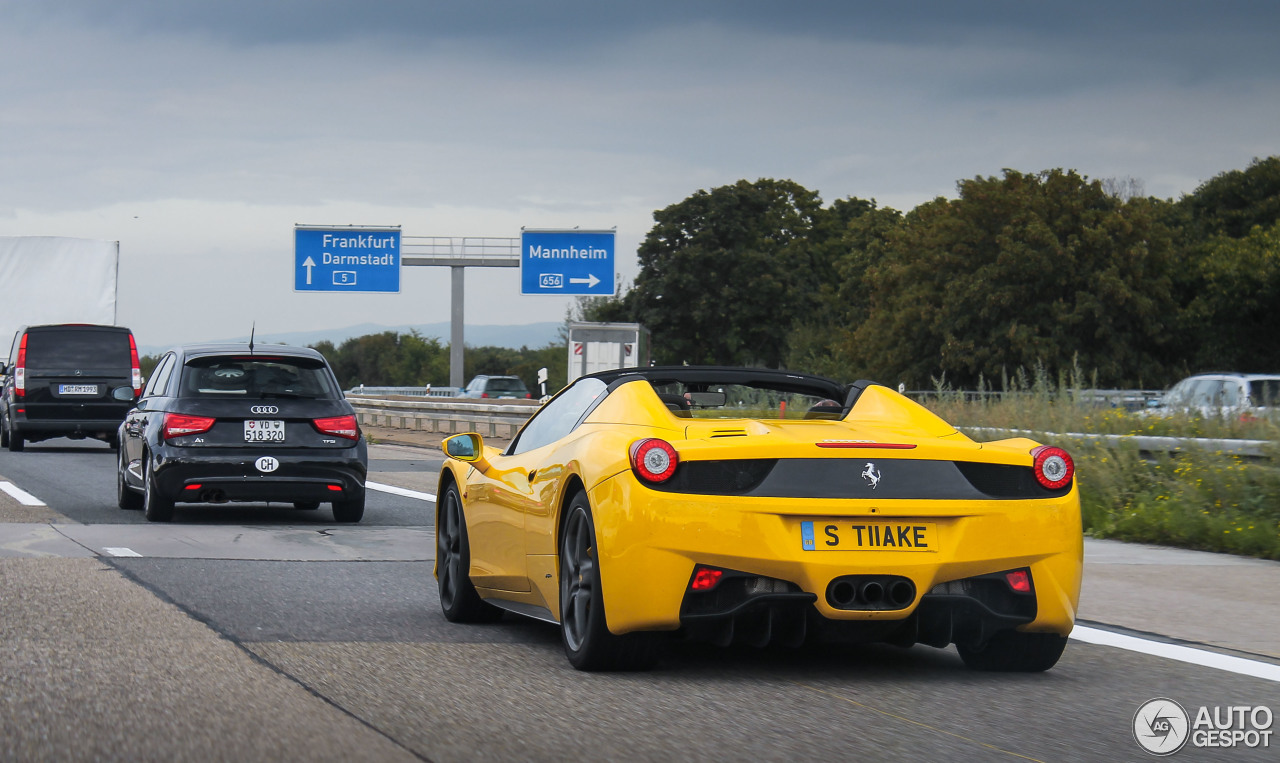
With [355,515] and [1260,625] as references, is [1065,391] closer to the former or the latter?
[355,515]

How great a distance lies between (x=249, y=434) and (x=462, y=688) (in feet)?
24.9

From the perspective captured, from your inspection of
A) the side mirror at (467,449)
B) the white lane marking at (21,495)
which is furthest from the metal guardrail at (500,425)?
the white lane marking at (21,495)

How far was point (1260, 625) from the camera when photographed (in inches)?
287

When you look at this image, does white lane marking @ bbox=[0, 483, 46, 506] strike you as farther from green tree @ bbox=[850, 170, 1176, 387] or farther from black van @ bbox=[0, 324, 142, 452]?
green tree @ bbox=[850, 170, 1176, 387]

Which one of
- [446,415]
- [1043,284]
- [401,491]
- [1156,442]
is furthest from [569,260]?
[1156,442]

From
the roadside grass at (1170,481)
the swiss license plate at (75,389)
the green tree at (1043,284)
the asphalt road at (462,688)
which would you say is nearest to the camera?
the asphalt road at (462,688)

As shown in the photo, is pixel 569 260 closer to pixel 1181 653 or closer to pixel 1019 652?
pixel 1181 653

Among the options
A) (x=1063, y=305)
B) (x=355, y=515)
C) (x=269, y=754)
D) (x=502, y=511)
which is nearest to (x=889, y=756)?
(x=269, y=754)

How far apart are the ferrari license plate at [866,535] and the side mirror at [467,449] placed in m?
2.32

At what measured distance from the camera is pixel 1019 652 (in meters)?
6.13

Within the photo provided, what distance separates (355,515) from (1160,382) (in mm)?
49097

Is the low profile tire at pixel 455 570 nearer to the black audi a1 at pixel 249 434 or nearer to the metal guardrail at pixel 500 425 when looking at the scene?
the black audi a1 at pixel 249 434

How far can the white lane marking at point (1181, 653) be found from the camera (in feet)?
20.3

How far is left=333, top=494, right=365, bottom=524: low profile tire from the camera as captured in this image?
43.3 ft
